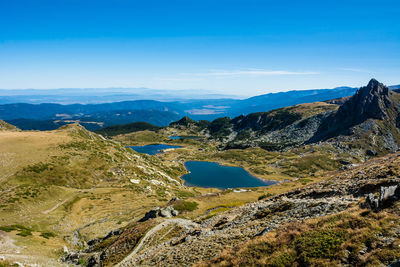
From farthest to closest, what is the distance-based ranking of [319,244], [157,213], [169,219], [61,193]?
1. [61,193]
2. [157,213]
3. [169,219]
4. [319,244]

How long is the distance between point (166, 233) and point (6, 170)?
67478 millimetres

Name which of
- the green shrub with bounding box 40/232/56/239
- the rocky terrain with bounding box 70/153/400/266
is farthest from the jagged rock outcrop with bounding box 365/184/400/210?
the green shrub with bounding box 40/232/56/239

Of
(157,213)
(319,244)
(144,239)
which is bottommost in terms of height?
(157,213)

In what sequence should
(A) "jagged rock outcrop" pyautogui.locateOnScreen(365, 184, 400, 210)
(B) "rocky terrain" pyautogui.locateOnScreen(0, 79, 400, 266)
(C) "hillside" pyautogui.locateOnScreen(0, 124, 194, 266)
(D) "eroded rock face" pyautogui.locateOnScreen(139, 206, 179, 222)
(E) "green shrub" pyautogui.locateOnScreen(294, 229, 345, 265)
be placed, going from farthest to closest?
(D) "eroded rock face" pyautogui.locateOnScreen(139, 206, 179, 222), (C) "hillside" pyautogui.locateOnScreen(0, 124, 194, 266), (A) "jagged rock outcrop" pyautogui.locateOnScreen(365, 184, 400, 210), (B) "rocky terrain" pyautogui.locateOnScreen(0, 79, 400, 266), (E) "green shrub" pyautogui.locateOnScreen(294, 229, 345, 265)

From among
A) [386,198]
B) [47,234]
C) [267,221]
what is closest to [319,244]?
[386,198]

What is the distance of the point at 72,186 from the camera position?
81688mm

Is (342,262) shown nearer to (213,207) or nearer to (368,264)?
(368,264)

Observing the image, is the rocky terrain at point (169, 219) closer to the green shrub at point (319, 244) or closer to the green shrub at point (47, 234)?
the green shrub at point (319, 244)

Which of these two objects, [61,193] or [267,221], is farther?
[61,193]

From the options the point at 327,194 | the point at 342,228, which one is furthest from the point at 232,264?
the point at 327,194

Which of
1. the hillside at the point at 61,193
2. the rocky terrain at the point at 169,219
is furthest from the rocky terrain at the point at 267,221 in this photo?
the hillside at the point at 61,193

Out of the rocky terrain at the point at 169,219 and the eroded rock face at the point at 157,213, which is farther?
the eroded rock face at the point at 157,213

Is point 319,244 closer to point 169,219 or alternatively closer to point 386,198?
point 386,198

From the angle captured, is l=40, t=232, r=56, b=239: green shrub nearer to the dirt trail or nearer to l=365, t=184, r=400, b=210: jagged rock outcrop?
the dirt trail
